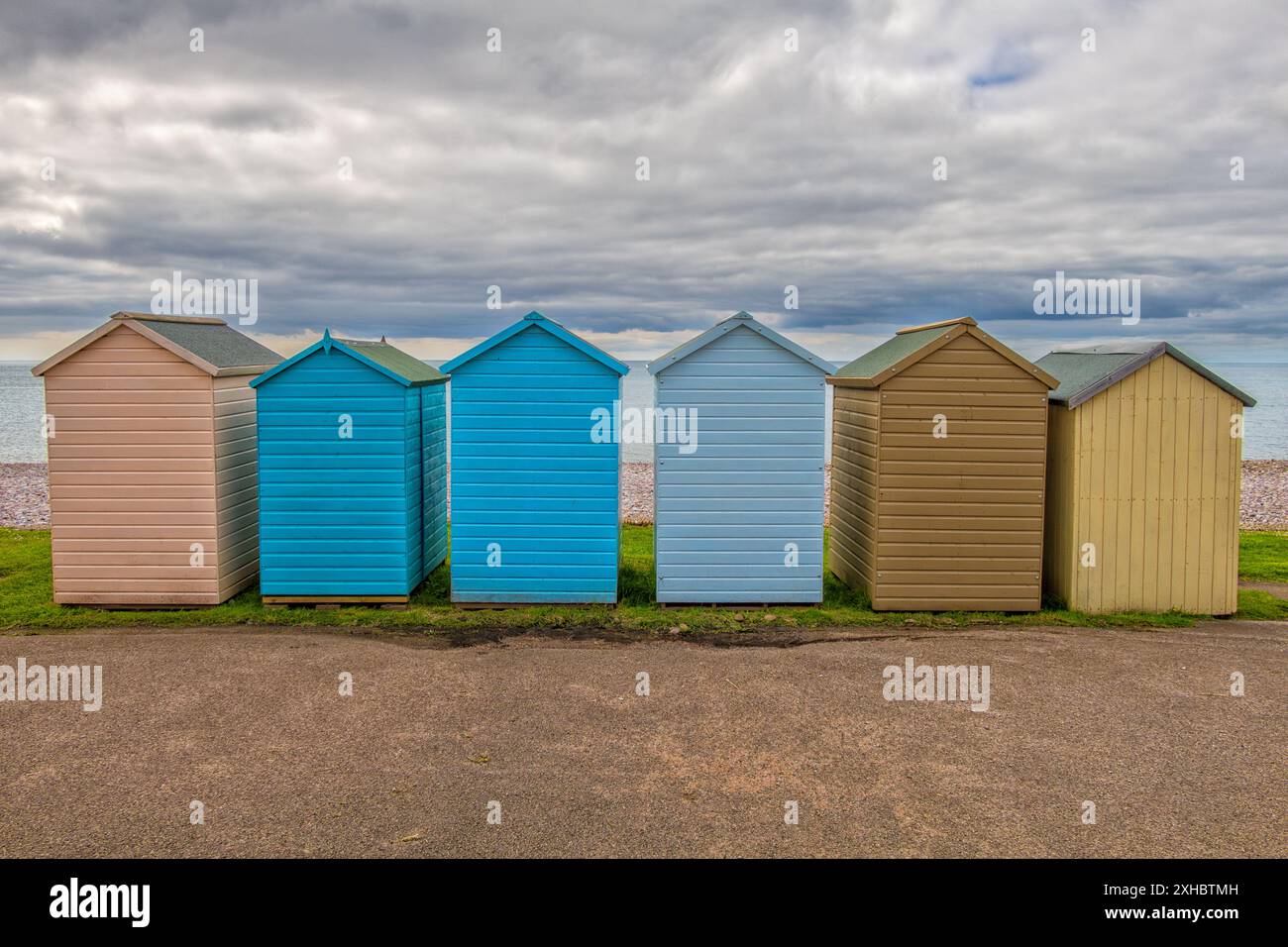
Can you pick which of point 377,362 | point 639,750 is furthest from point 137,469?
point 639,750

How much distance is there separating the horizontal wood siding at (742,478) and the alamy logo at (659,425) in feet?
0.16

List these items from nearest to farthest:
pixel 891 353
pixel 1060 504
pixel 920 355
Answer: pixel 920 355
pixel 1060 504
pixel 891 353

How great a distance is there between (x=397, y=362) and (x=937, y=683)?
793cm

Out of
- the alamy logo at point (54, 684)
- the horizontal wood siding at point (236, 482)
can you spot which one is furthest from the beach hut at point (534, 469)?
the alamy logo at point (54, 684)

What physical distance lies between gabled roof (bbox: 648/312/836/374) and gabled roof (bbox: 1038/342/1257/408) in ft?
9.43

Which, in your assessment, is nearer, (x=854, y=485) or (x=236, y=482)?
(x=236, y=482)

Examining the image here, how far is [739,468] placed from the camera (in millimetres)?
11680

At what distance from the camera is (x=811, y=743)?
300 inches

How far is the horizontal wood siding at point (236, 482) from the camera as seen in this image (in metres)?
11.9

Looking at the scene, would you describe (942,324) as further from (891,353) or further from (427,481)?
(427,481)

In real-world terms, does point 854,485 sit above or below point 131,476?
below

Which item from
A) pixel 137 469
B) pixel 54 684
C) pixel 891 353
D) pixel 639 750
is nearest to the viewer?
pixel 639 750

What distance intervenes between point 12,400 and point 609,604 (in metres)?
106

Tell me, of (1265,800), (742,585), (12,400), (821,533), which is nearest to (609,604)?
(742,585)
